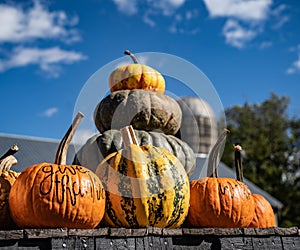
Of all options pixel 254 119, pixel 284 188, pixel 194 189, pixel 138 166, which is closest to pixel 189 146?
pixel 194 189

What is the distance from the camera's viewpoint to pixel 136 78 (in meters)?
3.77

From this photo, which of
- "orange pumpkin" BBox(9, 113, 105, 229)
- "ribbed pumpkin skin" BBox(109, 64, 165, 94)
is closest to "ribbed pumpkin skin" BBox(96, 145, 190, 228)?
"orange pumpkin" BBox(9, 113, 105, 229)

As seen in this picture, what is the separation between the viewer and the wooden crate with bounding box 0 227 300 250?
190 centimetres

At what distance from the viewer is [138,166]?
2.51m

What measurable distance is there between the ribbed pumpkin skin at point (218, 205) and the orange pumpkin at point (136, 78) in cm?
124

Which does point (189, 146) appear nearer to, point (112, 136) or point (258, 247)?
point (112, 136)

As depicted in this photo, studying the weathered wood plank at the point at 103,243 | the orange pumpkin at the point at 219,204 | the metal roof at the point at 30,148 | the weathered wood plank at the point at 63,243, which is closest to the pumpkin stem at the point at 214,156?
the orange pumpkin at the point at 219,204

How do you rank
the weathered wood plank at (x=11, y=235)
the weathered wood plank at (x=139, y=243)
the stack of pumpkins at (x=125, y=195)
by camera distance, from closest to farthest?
the weathered wood plank at (x=11, y=235)
the weathered wood plank at (x=139, y=243)
the stack of pumpkins at (x=125, y=195)

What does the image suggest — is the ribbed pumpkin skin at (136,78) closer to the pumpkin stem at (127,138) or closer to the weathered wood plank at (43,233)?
the pumpkin stem at (127,138)

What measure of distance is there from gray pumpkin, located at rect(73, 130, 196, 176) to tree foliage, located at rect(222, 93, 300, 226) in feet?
60.8

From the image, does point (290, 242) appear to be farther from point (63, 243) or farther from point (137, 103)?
point (137, 103)

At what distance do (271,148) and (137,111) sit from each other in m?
23.8

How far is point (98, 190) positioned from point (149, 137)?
1.17 metres

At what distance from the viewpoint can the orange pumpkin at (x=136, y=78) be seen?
3.74 m
